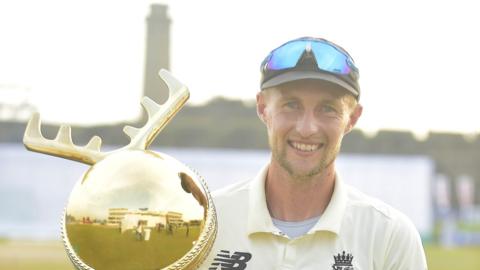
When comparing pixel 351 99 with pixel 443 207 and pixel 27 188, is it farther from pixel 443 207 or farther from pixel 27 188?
pixel 443 207

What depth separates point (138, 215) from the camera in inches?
77.4

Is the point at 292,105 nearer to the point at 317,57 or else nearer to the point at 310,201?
the point at 317,57

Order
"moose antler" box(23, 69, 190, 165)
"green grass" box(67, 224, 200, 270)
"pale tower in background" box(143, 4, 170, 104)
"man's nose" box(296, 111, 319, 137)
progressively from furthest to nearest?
"pale tower in background" box(143, 4, 170, 104) → "man's nose" box(296, 111, 319, 137) → "moose antler" box(23, 69, 190, 165) → "green grass" box(67, 224, 200, 270)

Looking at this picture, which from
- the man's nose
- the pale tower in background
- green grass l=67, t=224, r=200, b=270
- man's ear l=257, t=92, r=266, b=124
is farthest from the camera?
the pale tower in background

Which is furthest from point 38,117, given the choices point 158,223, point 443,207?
point 443,207

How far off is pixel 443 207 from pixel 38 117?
35656mm

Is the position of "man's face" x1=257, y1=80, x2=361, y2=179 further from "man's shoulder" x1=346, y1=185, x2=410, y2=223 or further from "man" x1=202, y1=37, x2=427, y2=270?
"man's shoulder" x1=346, y1=185, x2=410, y2=223

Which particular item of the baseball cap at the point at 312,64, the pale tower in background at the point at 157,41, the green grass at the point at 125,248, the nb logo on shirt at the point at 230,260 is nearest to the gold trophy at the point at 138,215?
the green grass at the point at 125,248

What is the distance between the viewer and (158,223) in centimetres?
197

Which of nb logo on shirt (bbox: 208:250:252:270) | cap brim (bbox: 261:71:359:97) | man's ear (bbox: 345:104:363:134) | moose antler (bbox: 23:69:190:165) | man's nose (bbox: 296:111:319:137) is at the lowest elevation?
nb logo on shirt (bbox: 208:250:252:270)

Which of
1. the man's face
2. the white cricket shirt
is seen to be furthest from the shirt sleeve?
the man's face

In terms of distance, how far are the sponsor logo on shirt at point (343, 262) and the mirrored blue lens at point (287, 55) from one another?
0.56 metres

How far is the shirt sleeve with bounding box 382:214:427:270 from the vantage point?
240 centimetres

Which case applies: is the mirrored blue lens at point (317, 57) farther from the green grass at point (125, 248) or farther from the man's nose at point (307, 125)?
the green grass at point (125, 248)
